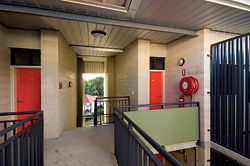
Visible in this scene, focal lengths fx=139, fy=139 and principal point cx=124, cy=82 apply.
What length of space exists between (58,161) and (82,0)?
2771 mm

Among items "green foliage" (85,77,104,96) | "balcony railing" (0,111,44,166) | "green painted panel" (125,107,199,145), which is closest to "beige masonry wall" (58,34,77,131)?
"balcony railing" (0,111,44,166)

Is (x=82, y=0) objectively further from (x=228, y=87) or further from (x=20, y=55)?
(x=228, y=87)

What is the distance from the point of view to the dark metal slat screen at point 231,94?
279cm

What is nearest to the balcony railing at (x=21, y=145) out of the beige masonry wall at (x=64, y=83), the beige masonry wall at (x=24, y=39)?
the beige masonry wall at (x=64, y=83)

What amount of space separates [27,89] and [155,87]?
12.6ft

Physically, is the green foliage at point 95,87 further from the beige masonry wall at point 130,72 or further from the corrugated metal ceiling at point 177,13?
the corrugated metal ceiling at point 177,13

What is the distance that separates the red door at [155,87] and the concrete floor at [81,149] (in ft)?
6.23

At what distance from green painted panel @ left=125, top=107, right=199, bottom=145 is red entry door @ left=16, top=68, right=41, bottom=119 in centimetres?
263

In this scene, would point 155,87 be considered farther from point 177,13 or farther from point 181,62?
point 177,13

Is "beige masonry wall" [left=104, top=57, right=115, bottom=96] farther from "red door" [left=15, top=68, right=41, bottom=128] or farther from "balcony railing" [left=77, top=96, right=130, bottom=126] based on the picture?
"red door" [left=15, top=68, right=41, bottom=128]

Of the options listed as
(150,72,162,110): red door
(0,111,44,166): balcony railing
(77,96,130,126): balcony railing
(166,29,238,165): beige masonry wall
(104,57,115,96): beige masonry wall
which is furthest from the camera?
(104,57,115,96): beige masonry wall

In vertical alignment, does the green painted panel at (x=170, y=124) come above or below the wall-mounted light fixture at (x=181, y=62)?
below

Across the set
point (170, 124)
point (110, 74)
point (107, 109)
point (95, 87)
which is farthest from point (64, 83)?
point (95, 87)

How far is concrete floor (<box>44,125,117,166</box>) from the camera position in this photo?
2.43 m
